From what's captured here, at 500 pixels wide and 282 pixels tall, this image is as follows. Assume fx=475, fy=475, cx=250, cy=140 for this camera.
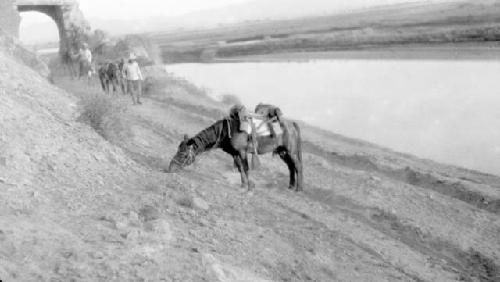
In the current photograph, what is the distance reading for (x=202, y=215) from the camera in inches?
301

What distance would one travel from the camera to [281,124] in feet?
34.0

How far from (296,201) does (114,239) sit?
4958mm

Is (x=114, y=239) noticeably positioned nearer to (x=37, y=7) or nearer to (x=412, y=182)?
(x=412, y=182)

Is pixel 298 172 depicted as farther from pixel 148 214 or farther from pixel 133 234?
pixel 133 234

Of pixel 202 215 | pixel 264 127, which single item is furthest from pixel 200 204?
pixel 264 127

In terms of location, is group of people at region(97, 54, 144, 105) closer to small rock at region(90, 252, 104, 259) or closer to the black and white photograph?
the black and white photograph

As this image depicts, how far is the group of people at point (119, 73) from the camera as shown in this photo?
18.9 metres

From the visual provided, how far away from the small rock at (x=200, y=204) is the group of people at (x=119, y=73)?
1147 cm

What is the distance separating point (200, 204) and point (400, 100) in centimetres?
1871

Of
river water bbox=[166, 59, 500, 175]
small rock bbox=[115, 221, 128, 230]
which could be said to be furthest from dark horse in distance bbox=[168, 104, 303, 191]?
river water bbox=[166, 59, 500, 175]

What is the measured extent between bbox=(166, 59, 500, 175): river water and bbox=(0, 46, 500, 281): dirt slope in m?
4.27

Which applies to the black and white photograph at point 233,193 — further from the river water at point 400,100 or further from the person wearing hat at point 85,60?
the person wearing hat at point 85,60

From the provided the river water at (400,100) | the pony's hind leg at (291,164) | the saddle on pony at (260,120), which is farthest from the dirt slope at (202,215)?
the river water at (400,100)

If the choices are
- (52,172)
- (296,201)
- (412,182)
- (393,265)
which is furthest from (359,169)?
(52,172)
